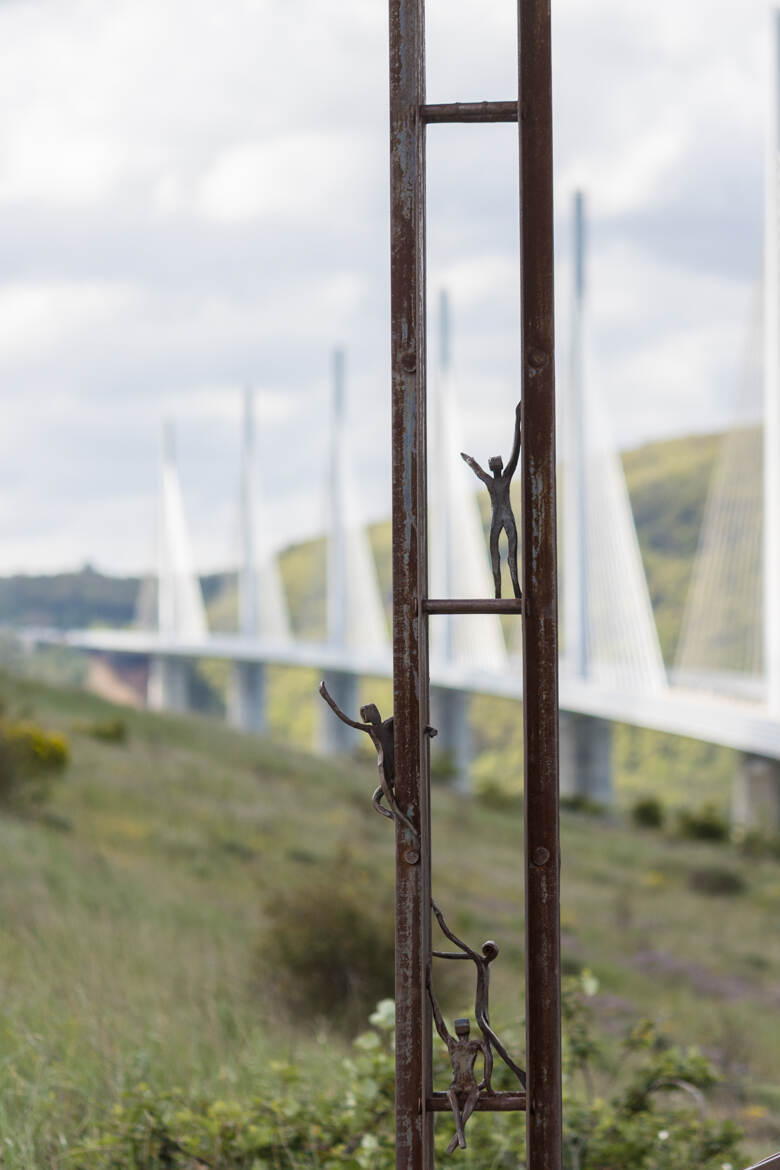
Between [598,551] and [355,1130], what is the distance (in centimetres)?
1776

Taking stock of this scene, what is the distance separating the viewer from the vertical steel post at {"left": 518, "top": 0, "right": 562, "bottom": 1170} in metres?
1.43

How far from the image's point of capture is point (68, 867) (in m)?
6.38

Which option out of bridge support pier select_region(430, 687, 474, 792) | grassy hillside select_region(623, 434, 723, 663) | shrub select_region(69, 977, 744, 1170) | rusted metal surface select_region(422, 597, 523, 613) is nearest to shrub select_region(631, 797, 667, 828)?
bridge support pier select_region(430, 687, 474, 792)

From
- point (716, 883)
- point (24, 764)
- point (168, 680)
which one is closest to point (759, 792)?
point (716, 883)

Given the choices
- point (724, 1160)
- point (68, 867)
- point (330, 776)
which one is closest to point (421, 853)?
point (724, 1160)

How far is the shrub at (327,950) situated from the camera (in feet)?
15.2

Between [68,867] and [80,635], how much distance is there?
42118mm

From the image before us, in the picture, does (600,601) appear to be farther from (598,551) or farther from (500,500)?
(500,500)

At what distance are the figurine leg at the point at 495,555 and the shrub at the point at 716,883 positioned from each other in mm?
12132

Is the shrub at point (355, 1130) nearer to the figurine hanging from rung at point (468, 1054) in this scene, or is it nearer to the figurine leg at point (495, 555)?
the figurine hanging from rung at point (468, 1054)

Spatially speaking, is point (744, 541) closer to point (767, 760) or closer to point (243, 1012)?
point (767, 760)

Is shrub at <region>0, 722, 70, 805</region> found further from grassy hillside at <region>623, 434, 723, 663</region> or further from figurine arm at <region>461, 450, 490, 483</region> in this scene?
grassy hillside at <region>623, 434, 723, 663</region>

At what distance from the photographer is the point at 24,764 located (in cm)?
834

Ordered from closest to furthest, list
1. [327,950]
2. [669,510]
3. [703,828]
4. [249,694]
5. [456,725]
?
[327,950]
[703,828]
[456,725]
[249,694]
[669,510]
